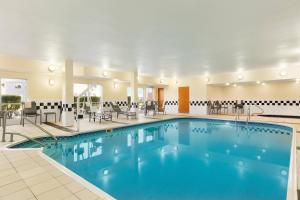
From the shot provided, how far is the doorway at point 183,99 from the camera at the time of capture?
11.1 meters

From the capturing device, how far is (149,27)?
129 inches

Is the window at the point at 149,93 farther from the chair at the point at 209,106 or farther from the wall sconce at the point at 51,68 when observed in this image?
the wall sconce at the point at 51,68

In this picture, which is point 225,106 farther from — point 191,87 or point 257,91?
point 191,87

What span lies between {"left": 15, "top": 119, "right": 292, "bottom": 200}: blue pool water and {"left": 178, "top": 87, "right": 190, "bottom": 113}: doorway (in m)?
6.08

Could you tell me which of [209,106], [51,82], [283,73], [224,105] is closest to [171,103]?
[209,106]

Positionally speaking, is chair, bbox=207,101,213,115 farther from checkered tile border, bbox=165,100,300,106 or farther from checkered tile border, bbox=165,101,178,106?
checkered tile border, bbox=165,101,178,106

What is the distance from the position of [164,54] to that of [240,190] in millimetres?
4100

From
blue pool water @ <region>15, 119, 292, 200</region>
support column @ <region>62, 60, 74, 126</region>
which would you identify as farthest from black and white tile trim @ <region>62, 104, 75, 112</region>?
blue pool water @ <region>15, 119, 292, 200</region>

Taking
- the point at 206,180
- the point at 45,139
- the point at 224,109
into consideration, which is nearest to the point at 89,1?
the point at 206,180

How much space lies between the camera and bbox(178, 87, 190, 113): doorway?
36.3ft

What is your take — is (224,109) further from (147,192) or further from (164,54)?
(147,192)

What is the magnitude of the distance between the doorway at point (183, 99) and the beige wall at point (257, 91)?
1.37 metres

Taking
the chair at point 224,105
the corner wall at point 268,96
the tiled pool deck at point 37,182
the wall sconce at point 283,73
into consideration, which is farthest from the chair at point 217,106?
the tiled pool deck at point 37,182

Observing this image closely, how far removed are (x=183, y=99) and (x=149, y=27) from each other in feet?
27.7
